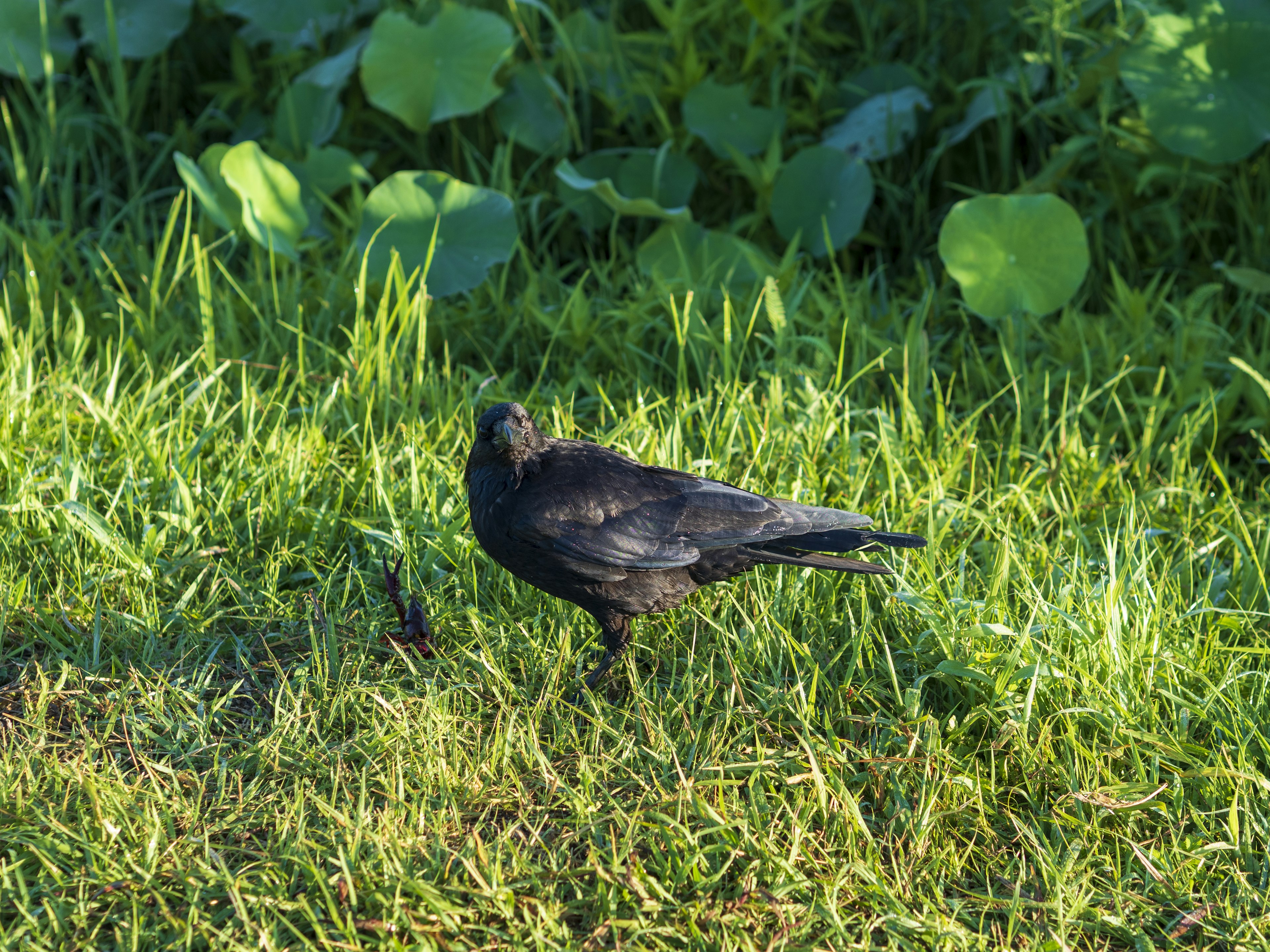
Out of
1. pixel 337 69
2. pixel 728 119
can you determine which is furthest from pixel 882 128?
pixel 337 69

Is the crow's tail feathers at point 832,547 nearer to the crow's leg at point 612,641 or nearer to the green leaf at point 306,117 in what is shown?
the crow's leg at point 612,641

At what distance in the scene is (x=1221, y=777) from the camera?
2195 mm

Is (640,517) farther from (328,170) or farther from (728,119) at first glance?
(328,170)

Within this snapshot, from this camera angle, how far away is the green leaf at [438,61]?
4.27m

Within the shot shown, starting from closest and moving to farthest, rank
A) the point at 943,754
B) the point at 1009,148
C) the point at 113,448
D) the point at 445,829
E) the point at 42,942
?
the point at 42,942 → the point at 445,829 → the point at 943,754 → the point at 113,448 → the point at 1009,148

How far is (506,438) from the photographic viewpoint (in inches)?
96.2

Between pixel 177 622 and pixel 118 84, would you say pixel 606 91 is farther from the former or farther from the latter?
pixel 177 622

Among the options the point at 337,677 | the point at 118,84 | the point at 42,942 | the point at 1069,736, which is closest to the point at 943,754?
the point at 1069,736

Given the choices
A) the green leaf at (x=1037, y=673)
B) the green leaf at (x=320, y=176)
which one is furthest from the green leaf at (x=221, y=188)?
the green leaf at (x=1037, y=673)

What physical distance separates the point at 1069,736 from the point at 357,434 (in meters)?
2.16

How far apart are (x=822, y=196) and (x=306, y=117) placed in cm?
218

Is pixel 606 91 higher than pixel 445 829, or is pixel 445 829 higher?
pixel 606 91

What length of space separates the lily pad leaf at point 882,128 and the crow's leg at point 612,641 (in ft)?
8.35

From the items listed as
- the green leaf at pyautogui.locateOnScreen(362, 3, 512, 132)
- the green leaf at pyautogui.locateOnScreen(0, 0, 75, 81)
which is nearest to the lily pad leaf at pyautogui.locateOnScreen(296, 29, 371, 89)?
the green leaf at pyautogui.locateOnScreen(362, 3, 512, 132)
